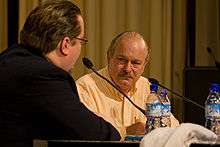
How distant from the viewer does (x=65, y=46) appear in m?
2.00

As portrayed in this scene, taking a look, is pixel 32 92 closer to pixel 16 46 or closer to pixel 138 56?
pixel 16 46

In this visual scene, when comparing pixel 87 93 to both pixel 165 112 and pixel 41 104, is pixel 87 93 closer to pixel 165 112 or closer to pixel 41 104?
pixel 165 112

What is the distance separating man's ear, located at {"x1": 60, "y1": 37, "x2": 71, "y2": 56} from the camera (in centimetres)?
199

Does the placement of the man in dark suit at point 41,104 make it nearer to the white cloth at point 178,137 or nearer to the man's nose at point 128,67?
the white cloth at point 178,137

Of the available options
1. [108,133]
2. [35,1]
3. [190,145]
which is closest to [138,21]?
[35,1]

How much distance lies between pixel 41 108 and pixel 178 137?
1.83 ft

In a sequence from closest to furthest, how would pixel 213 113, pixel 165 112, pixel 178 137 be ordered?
pixel 178 137 < pixel 213 113 < pixel 165 112

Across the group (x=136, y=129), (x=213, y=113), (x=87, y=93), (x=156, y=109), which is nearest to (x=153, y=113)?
(x=156, y=109)

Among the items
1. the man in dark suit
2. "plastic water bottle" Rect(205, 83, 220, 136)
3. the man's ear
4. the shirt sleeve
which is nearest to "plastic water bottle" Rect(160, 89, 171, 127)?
"plastic water bottle" Rect(205, 83, 220, 136)

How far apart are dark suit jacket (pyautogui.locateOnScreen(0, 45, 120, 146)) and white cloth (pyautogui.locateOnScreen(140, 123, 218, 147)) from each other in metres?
0.39

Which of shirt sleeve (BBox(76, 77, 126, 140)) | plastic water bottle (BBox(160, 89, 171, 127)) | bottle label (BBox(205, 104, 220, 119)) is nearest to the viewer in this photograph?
bottle label (BBox(205, 104, 220, 119))

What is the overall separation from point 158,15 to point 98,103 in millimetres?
1460

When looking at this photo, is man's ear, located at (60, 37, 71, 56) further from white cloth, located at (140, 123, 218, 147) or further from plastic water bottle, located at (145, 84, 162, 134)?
white cloth, located at (140, 123, 218, 147)

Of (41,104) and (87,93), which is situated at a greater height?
(41,104)
